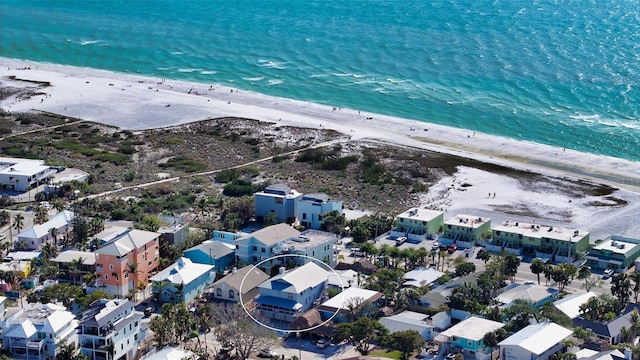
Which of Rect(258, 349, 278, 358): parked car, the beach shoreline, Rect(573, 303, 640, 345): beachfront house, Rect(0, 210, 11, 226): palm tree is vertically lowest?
Rect(258, 349, 278, 358): parked car

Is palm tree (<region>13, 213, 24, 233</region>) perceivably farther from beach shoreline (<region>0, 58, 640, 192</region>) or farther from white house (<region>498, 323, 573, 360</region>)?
white house (<region>498, 323, 573, 360</region>)

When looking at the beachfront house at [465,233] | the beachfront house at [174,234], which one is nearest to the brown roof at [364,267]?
A: the beachfront house at [465,233]

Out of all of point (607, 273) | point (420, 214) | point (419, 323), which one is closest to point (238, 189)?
point (420, 214)

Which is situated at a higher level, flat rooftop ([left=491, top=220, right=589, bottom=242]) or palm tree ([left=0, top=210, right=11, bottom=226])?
flat rooftop ([left=491, top=220, right=589, bottom=242])

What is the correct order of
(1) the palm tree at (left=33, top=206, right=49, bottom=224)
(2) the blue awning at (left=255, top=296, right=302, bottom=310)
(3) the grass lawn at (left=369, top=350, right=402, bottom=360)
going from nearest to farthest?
(3) the grass lawn at (left=369, top=350, right=402, bottom=360), (2) the blue awning at (left=255, top=296, right=302, bottom=310), (1) the palm tree at (left=33, top=206, right=49, bottom=224)

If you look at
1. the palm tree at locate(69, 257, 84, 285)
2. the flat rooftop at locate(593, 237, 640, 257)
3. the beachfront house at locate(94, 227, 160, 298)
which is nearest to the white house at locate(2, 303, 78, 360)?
the beachfront house at locate(94, 227, 160, 298)

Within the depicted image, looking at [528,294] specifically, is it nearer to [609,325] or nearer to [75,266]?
[609,325]

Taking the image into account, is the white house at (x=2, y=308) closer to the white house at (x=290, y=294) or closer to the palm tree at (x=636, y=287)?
the white house at (x=290, y=294)
